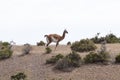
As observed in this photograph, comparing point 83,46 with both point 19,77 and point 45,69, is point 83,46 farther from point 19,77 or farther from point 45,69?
point 19,77

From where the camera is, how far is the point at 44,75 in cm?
4209

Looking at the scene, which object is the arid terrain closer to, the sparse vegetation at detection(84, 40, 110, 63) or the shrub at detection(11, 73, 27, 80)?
the sparse vegetation at detection(84, 40, 110, 63)

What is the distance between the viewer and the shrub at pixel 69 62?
4278 cm

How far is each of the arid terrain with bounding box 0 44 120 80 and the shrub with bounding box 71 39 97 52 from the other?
97 centimetres

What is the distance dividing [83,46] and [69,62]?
17.8 feet

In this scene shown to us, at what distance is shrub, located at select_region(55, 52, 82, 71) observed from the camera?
42781 mm

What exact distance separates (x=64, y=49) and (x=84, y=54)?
4.98 m

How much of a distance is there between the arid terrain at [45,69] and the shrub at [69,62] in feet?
1.47

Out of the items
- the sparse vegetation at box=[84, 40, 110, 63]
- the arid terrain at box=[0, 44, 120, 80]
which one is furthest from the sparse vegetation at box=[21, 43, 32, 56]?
the sparse vegetation at box=[84, 40, 110, 63]

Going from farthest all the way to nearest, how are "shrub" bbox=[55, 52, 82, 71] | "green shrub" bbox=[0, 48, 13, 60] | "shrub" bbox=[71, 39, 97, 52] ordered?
"shrub" bbox=[71, 39, 97, 52] → "green shrub" bbox=[0, 48, 13, 60] → "shrub" bbox=[55, 52, 82, 71]

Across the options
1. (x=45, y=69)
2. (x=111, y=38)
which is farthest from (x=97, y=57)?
(x=111, y=38)

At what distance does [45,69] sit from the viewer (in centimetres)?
4338

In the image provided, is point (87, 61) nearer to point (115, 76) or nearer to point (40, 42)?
point (115, 76)

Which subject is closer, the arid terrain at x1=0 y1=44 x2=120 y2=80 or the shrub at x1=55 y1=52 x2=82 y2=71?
the arid terrain at x1=0 y1=44 x2=120 y2=80
